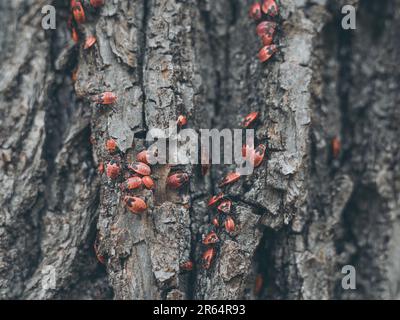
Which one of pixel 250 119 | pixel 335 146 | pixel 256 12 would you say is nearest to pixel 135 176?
pixel 250 119

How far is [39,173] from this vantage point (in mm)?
6238

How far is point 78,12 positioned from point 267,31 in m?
2.23

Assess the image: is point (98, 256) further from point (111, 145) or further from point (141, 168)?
point (111, 145)

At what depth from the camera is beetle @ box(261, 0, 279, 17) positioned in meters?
6.22

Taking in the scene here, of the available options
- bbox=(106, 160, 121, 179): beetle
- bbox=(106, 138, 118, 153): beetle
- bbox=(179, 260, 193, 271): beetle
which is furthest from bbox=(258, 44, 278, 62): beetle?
bbox=(179, 260, 193, 271): beetle

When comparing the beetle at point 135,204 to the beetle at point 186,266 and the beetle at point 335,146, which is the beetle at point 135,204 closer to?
the beetle at point 186,266

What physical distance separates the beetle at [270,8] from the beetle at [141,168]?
2.36 metres

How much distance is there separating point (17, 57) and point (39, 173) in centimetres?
150

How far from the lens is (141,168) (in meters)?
5.65

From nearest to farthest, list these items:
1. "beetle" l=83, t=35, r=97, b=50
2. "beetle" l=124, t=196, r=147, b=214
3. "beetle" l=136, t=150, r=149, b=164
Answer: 1. "beetle" l=124, t=196, r=147, b=214
2. "beetle" l=136, t=150, r=149, b=164
3. "beetle" l=83, t=35, r=97, b=50

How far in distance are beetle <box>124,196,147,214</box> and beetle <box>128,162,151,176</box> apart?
0.28m

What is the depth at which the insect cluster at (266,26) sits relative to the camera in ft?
20.2

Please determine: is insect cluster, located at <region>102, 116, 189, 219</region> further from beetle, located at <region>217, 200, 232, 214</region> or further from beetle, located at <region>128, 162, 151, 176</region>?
beetle, located at <region>217, 200, 232, 214</region>

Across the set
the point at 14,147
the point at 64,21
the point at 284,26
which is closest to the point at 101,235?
the point at 14,147
